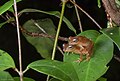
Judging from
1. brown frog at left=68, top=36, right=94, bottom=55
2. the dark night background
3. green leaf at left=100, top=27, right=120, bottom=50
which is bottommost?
the dark night background

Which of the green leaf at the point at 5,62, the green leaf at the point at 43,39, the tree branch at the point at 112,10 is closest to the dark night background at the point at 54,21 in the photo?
the green leaf at the point at 43,39

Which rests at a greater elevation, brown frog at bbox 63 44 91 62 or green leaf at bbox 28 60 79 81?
brown frog at bbox 63 44 91 62

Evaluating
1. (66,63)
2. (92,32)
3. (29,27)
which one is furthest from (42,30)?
(66,63)

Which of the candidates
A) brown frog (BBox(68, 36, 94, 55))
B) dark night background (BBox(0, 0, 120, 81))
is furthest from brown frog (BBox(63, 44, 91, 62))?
dark night background (BBox(0, 0, 120, 81))

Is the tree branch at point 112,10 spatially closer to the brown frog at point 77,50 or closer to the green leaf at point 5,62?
the brown frog at point 77,50

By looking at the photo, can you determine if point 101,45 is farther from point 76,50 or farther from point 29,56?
point 29,56

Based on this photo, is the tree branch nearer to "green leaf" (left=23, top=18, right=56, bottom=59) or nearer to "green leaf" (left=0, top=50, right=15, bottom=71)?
"green leaf" (left=0, top=50, right=15, bottom=71)
